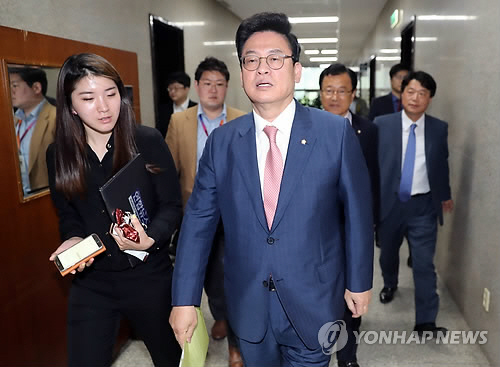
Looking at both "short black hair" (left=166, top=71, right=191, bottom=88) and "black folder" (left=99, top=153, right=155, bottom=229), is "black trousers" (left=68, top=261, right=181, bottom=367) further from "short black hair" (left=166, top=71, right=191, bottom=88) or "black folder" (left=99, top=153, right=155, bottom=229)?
"short black hair" (left=166, top=71, right=191, bottom=88)

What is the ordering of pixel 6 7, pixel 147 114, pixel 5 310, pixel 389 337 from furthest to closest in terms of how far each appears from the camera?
1. pixel 147 114
2. pixel 389 337
3. pixel 6 7
4. pixel 5 310

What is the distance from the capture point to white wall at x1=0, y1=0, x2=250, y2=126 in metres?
2.54

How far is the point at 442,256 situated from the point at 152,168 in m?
3.11

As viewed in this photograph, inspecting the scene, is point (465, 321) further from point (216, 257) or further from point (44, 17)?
point (44, 17)

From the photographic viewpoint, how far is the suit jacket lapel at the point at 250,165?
1.47 meters

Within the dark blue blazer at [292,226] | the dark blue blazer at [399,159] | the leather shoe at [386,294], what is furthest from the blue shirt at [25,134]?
the leather shoe at [386,294]

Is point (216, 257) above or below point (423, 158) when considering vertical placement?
below

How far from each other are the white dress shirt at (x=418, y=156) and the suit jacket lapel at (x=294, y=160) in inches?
72.8

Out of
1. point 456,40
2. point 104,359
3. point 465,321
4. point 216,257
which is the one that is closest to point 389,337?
point 465,321

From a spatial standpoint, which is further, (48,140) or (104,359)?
(48,140)

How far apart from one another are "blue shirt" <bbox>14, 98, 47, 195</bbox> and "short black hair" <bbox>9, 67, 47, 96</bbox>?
119 mm

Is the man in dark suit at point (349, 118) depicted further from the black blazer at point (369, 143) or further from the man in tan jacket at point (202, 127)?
the man in tan jacket at point (202, 127)

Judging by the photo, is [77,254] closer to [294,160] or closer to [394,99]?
[294,160]

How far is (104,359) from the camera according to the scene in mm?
1772
